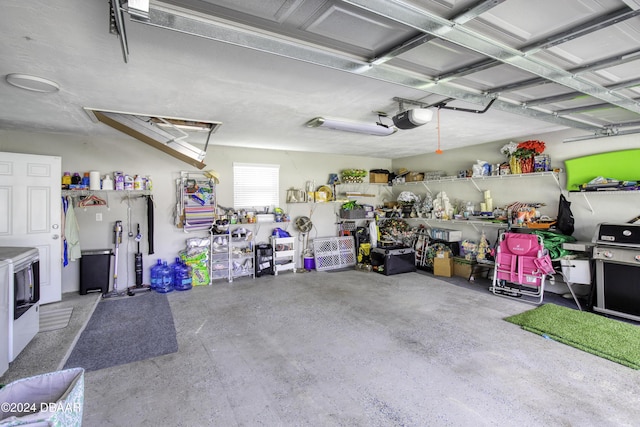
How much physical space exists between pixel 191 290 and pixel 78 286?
1.73 m

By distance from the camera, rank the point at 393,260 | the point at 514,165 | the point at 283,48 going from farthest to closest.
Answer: the point at 393,260 → the point at 514,165 → the point at 283,48

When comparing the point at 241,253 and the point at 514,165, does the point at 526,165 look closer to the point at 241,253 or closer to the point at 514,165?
the point at 514,165

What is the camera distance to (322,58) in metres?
2.04

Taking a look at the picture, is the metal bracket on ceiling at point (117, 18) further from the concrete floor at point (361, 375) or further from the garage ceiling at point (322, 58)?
the concrete floor at point (361, 375)

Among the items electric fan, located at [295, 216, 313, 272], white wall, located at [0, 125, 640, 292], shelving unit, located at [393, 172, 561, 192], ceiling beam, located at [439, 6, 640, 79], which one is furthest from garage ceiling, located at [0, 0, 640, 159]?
electric fan, located at [295, 216, 313, 272]

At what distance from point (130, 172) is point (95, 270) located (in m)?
1.70

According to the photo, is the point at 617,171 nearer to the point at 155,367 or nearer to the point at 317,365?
the point at 317,365

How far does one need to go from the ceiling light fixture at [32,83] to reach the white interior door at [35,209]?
179 cm

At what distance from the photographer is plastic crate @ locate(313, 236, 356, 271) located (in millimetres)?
6863

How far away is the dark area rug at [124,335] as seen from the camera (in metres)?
2.99

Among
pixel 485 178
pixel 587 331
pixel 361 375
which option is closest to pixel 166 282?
pixel 361 375

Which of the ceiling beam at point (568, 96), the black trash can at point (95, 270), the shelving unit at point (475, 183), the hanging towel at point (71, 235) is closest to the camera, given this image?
the ceiling beam at point (568, 96)

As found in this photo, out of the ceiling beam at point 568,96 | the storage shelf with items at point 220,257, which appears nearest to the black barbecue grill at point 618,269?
the ceiling beam at point 568,96

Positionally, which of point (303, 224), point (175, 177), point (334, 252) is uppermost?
point (175, 177)
